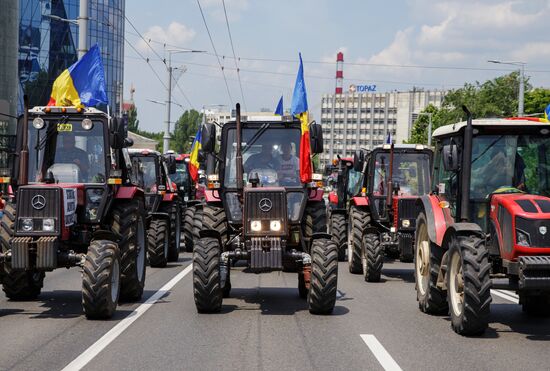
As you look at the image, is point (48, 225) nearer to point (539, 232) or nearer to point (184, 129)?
point (539, 232)

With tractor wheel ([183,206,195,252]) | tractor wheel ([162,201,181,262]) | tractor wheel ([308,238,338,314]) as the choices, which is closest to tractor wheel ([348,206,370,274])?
tractor wheel ([162,201,181,262])

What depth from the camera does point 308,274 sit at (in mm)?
11383

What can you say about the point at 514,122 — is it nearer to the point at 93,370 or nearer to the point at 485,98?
the point at 93,370

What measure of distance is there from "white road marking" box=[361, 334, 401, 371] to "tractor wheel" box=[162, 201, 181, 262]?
10.7 m

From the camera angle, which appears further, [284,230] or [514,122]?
[284,230]

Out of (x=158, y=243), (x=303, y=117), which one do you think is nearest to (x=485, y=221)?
(x=303, y=117)

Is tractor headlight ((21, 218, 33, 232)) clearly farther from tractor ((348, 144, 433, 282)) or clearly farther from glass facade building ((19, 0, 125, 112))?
glass facade building ((19, 0, 125, 112))

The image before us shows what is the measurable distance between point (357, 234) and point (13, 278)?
24.0 feet

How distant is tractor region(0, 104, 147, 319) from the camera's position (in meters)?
10.5

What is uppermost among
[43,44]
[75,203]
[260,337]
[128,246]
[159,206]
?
[43,44]

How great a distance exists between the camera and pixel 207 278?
10922mm

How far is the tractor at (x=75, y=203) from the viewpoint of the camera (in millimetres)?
10484

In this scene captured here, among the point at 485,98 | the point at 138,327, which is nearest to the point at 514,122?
the point at 138,327

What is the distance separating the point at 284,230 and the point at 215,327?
5.99 ft
